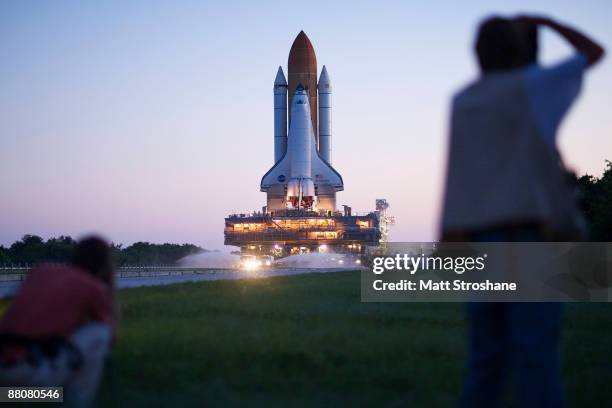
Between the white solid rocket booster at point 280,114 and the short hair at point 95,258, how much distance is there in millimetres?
107553

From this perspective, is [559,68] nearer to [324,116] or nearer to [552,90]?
[552,90]

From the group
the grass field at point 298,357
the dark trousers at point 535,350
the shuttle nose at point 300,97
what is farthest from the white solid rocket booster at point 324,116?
the dark trousers at point 535,350

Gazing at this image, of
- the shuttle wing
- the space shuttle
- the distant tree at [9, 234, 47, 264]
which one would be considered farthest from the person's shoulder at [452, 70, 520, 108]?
the shuttle wing

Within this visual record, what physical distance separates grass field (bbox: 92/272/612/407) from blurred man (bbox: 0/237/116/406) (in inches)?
36.2

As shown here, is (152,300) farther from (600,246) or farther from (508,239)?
(600,246)

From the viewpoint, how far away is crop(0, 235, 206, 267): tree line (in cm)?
8975

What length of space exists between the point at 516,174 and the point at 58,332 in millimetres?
2887

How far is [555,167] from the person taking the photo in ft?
16.2

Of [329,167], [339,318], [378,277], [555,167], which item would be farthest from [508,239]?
[329,167]

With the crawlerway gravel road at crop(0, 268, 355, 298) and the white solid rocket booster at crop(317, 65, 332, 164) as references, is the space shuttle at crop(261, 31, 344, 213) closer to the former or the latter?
the white solid rocket booster at crop(317, 65, 332, 164)

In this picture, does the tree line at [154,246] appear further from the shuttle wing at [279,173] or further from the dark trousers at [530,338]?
the dark trousers at [530,338]

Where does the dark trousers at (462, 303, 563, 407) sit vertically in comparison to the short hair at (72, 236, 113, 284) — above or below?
below

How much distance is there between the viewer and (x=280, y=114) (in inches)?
4530

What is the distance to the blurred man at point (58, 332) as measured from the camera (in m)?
5.89
